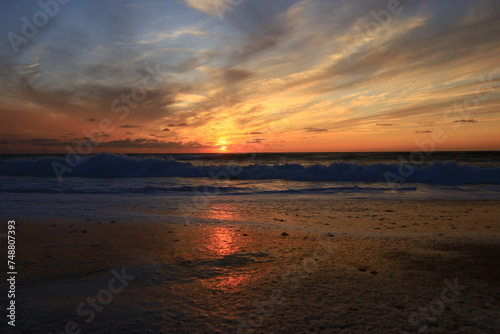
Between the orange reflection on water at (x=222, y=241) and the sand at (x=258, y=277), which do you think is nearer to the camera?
the sand at (x=258, y=277)

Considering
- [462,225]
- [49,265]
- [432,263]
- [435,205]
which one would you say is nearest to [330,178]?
[435,205]

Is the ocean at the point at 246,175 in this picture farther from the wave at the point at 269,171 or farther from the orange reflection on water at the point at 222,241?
the orange reflection on water at the point at 222,241

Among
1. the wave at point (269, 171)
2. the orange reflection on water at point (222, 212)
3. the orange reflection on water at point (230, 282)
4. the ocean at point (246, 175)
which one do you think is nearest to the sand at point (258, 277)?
the orange reflection on water at point (230, 282)

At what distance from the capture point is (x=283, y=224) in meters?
6.57

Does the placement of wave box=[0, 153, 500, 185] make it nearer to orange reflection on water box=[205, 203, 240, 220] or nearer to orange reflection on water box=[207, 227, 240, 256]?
orange reflection on water box=[205, 203, 240, 220]

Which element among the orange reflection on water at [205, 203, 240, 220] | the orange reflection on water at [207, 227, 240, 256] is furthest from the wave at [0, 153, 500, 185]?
the orange reflection on water at [207, 227, 240, 256]

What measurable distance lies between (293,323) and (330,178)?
19.8 m

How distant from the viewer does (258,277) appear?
3.47 m

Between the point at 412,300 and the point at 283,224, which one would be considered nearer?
the point at 412,300

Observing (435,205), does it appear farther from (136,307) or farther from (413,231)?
(136,307)

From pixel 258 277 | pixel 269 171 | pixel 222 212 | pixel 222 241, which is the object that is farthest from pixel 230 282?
pixel 269 171

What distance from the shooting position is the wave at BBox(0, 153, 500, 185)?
1923 centimetres

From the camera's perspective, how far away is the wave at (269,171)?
19.2 metres

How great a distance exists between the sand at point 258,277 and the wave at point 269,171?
14532 millimetres
